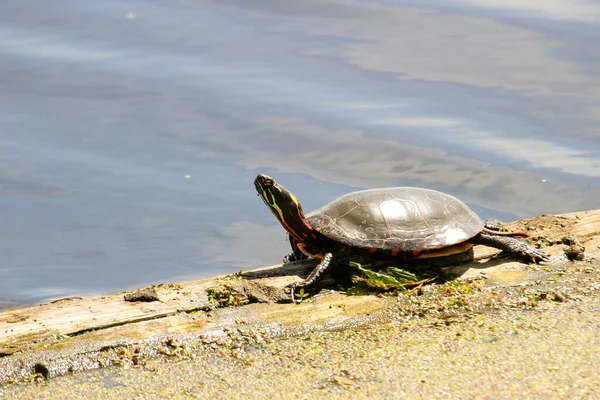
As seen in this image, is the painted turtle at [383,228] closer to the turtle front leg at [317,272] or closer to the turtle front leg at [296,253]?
the turtle front leg at [317,272]

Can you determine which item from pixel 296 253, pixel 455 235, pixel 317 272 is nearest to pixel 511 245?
pixel 455 235

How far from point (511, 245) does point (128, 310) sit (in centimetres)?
225

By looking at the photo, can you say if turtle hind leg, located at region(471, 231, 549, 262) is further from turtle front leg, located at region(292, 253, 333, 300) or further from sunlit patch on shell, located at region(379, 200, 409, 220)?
turtle front leg, located at region(292, 253, 333, 300)

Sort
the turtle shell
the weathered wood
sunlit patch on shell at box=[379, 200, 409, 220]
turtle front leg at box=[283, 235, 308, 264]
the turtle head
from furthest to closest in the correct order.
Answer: turtle front leg at box=[283, 235, 308, 264] → the turtle head → sunlit patch on shell at box=[379, 200, 409, 220] → the turtle shell → the weathered wood

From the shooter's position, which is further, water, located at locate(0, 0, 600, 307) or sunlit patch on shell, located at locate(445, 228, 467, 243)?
water, located at locate(0, 0, 600, 307)

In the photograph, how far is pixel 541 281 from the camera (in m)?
→ 4.43

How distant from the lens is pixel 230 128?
27.5 feet

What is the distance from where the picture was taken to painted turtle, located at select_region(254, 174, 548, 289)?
4488 millimetres

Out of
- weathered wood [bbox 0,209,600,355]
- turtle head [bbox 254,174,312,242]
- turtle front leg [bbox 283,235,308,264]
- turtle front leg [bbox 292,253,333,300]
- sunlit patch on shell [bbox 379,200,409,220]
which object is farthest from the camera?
turtle front leg [bbox 283,235,308,264]

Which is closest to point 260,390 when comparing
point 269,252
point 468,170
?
point 269,252

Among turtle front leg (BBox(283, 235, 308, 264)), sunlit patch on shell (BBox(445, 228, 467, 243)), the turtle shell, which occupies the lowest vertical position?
turtle front leg (BBox(283, 235, 308, 264))

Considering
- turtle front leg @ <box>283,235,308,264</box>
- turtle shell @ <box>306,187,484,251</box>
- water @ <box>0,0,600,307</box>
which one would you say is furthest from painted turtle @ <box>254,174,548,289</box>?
water @ <box>0,0,600,307</box>

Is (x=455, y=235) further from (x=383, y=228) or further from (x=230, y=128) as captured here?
(x=230, y=128)

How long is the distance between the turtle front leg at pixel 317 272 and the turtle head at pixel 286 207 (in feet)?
1.00
